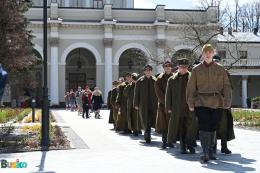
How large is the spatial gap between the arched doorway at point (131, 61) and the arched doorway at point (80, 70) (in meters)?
2.97

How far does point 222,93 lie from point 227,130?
2.00m

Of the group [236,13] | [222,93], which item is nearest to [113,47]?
[236,13]

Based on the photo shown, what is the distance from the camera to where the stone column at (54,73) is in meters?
50.9

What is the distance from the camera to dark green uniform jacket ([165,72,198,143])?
1141 centimetres

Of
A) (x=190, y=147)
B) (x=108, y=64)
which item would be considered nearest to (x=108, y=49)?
(x=108, y=64)

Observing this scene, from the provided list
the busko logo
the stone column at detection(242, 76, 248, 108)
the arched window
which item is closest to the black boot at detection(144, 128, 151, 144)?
the busko logo

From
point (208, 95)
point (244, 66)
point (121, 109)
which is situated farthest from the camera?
point (244, 66)

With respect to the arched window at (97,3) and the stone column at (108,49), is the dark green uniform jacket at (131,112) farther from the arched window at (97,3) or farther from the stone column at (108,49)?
the arched window at (97,3)

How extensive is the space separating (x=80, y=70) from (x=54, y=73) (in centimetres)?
561

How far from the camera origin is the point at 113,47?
172 ft

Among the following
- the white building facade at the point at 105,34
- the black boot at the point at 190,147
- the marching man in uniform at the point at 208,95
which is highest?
the white building facade at the point at 105,34

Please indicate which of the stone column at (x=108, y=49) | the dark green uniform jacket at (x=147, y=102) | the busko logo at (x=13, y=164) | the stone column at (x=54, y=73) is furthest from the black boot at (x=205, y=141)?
the stone column at (x=108, y=49)

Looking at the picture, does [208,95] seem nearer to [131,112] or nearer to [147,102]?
[147,102]

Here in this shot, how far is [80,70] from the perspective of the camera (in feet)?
185
